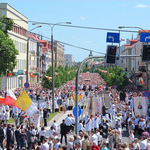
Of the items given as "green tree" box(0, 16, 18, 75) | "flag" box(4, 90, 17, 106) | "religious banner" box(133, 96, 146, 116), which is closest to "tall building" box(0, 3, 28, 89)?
"green tree" box(0, 16, 18, 75)

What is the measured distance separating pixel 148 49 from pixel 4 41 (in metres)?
23.5

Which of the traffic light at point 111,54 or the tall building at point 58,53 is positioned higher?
the tall building at point 58,53

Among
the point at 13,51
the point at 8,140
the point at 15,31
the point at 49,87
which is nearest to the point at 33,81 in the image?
the point at 15,31

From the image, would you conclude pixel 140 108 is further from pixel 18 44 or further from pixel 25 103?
pixel 18 44

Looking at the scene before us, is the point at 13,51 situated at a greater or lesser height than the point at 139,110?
greater

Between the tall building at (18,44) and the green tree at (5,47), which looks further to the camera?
the tall building at (18,44)

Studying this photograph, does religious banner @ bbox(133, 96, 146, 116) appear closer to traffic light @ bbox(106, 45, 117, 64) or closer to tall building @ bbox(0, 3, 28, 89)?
traffic light @ bbox(106, 45, 117, 64)

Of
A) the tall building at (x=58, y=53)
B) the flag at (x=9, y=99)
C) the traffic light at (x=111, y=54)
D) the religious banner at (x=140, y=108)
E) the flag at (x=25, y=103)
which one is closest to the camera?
the traffic light at (x=111, y=54)

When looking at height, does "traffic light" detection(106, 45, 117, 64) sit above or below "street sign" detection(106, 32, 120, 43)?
below

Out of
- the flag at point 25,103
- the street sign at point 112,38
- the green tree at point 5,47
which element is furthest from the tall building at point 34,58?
the street sign at point 112,38

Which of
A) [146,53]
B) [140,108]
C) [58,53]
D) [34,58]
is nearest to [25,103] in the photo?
[146,53]

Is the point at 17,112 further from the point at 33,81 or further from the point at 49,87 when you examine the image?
the point at 33,81

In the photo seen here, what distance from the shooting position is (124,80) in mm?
65188

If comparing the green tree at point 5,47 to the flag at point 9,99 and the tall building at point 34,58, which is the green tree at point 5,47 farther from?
the tall building at point 34,58
